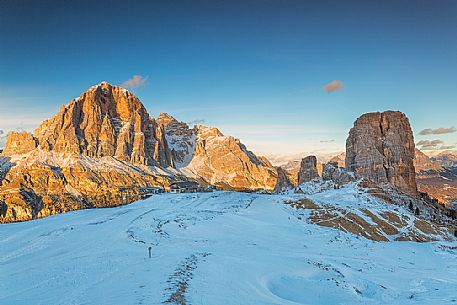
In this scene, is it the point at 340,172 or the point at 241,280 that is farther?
the point at 340,172

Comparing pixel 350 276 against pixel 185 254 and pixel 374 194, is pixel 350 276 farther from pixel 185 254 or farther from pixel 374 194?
pixel 374 194

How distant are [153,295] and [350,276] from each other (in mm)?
11694

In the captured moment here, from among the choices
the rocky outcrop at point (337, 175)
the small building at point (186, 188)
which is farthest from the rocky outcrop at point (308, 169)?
the small building at point (186, 188)

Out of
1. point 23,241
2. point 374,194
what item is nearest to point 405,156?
point 374,194

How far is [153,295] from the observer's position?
12273mm

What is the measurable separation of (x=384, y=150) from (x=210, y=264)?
63302mm

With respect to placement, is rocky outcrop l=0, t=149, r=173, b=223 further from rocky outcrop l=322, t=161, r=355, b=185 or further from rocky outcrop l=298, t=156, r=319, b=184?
rocky outcrop l=322, t=161, r=355, b=185

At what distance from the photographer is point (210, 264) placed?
17.5 m

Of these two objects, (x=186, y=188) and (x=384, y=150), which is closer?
(x=384, y=150)

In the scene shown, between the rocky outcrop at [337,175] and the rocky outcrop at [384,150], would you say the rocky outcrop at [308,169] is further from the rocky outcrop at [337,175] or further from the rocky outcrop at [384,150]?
the rocky outcrop at [384,150]

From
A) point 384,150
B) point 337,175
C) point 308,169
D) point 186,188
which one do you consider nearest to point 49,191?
point 186,188

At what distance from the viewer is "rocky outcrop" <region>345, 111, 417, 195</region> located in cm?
6838

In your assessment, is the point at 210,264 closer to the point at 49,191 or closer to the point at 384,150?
the point at 384,150

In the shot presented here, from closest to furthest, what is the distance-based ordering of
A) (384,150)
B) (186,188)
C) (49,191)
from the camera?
(384,150) → (186,188) → (49,191)
